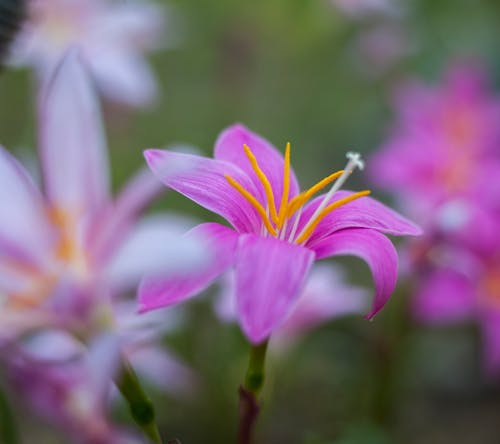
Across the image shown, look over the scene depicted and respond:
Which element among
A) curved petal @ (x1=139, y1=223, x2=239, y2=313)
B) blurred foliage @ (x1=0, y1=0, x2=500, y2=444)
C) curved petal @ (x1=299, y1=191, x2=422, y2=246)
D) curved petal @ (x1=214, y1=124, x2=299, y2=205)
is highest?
curved petal @ (x1=214, y1=124, x2=299, y2=205)

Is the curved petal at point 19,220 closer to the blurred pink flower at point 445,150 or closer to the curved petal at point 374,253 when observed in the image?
the curved petal at point 374,253

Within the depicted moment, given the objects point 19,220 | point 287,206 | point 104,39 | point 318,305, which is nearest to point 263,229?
point 287,206

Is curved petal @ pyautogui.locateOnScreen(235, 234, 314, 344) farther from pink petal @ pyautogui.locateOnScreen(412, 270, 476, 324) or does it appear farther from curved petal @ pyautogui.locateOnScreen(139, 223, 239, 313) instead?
pink petal @ pyautogui.locateOnScreen(412, 270, 476, 324)

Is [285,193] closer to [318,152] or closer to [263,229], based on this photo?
[263,229]

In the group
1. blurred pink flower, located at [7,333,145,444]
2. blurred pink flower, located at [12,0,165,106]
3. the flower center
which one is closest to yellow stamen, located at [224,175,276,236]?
the flower center

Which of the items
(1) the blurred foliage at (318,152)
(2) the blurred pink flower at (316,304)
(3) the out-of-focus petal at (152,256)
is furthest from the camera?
(1) the blurred foliage at (318,152)

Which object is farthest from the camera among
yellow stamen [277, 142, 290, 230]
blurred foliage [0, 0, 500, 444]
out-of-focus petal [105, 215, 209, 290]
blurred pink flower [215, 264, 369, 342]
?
blurred foliage [0, 0, 500, 444]

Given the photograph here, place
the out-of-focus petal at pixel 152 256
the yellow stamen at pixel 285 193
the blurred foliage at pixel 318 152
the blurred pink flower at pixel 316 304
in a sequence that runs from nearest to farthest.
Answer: the out-of-focus petal at pixel 152 256 → the yellow stamen at pixel 285 193 → the blurred pink flower at pixel 316 304 → the blurred foliage at pixel 318 152

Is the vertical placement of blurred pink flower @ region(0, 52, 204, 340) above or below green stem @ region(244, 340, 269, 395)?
above

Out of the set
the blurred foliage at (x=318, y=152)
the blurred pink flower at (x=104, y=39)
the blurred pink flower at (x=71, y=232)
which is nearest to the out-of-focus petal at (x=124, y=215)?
the blurred pink flower at (x=71, y=232)
